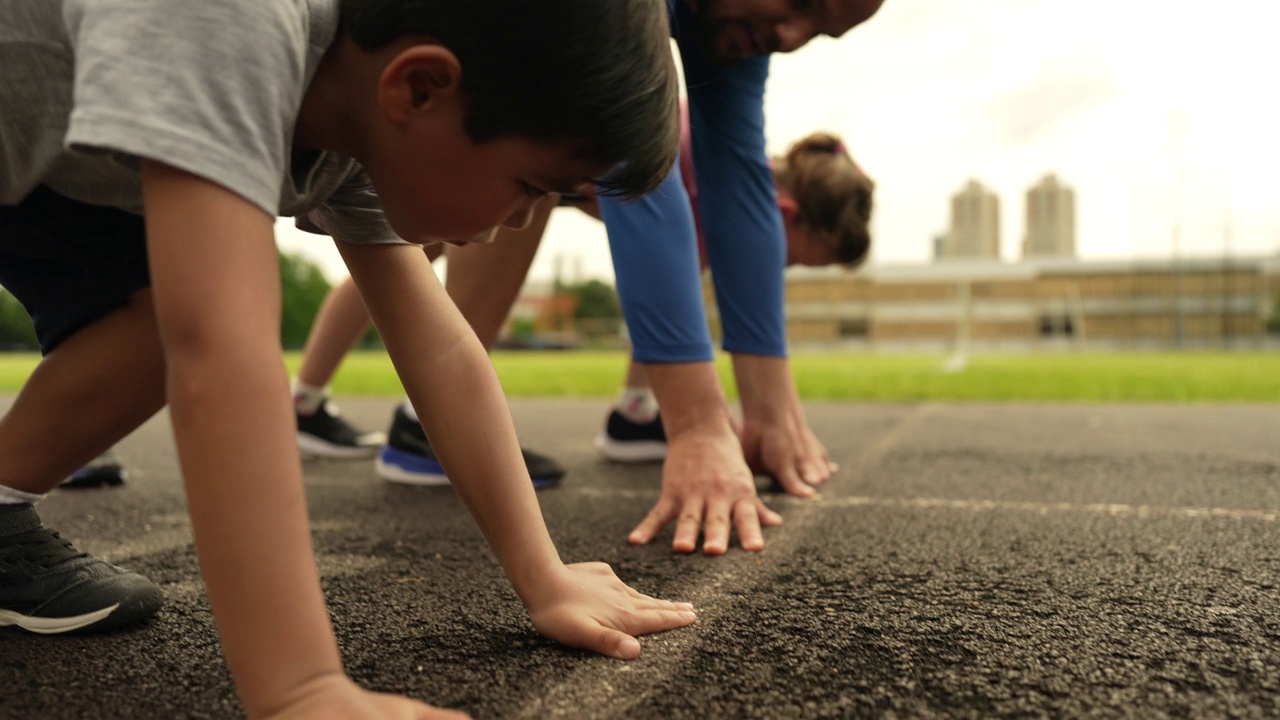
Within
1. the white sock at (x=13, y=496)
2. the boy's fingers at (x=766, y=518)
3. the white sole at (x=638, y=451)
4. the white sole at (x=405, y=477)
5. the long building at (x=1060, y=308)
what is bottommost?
the long building at (x=1060, y=308)

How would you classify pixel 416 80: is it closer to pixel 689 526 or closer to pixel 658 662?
pixel 658 662

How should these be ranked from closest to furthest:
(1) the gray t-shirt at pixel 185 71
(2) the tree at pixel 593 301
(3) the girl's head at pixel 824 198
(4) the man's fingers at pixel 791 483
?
1. (1) the gray t-shirt at pixel 185 71
2. (4) the man's fingers at pixel 791 483
3. (3) the girl's head at pixel 824 198
4. (2) the tree at pixel 593 301

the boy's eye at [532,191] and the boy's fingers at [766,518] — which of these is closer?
the boy's eye at [532,191]

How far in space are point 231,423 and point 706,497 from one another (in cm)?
98

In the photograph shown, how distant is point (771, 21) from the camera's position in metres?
1.79

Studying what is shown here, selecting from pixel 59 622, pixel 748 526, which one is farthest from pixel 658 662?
pixel 59 622

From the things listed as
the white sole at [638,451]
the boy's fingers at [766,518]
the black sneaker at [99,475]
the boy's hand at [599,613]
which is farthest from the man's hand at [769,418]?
the black sneaker at [99,475]

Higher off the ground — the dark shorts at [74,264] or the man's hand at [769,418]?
the dark shorts at [74,264]

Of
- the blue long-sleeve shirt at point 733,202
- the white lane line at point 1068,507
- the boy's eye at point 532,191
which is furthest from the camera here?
the blue long-sleeve shirt at point 733,202

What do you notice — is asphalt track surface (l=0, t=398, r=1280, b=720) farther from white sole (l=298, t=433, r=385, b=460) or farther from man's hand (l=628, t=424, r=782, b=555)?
white sole (l=298, t=433, r=385, b=460)

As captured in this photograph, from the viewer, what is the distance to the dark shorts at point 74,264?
3.69 feet

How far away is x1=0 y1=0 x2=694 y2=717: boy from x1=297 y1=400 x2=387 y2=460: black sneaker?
5.41ft

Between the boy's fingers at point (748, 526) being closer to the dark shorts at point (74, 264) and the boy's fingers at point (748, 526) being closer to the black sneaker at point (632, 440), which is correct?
the dark shorts at point (74, 264)

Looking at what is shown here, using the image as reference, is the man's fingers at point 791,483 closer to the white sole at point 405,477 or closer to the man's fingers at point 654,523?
the man's fingers at point 654,523
